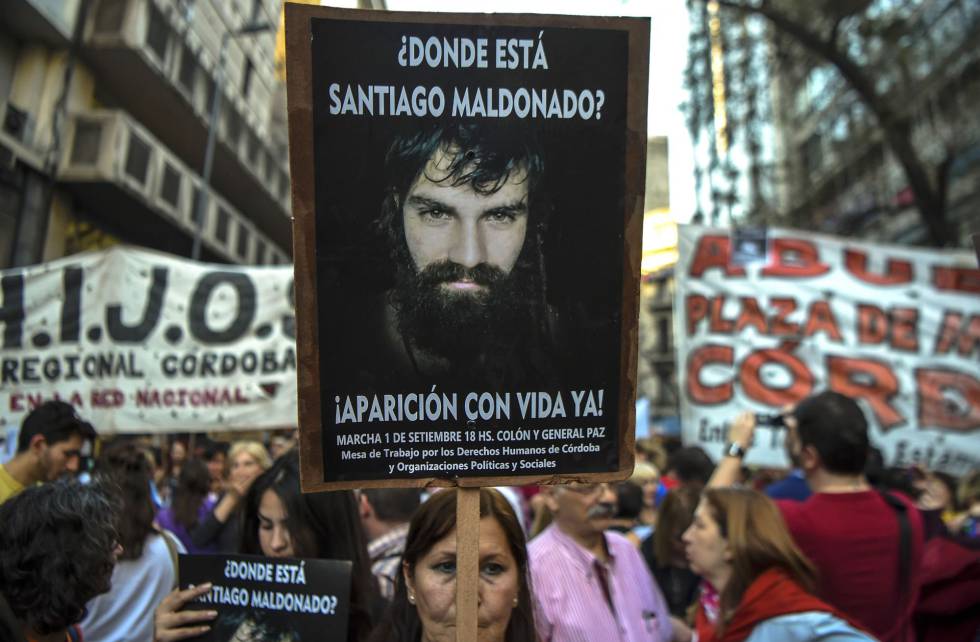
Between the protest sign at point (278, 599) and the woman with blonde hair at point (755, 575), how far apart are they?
1304 mm

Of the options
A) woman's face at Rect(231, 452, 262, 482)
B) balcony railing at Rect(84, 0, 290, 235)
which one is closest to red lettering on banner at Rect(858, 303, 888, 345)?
woman's face at Rect(231, 452, 262, 482)

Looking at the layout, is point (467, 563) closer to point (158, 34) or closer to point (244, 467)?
point (244, 467)

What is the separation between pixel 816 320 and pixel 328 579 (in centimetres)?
500

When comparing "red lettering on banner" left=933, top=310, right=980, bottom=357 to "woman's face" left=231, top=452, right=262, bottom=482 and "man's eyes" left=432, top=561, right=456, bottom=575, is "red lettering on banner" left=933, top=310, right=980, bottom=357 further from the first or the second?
"man's eyes" left=432, top=561, right=456, bottom=575

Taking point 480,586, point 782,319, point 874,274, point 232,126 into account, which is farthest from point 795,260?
point 232,126

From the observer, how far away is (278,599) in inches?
87.7

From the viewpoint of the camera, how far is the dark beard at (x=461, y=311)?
1906 mm

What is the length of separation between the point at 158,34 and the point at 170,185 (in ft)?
8.54

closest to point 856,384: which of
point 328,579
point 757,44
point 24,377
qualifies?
point 328,579

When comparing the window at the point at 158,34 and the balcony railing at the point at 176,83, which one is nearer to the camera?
the balcony railing at the point at 176,83

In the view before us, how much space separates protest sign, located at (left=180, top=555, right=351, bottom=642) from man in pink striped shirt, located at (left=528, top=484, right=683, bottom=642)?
898mm

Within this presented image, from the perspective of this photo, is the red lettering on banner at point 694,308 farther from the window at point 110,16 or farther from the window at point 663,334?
the window at point 663,334

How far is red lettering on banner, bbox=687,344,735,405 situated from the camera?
19.7 ft

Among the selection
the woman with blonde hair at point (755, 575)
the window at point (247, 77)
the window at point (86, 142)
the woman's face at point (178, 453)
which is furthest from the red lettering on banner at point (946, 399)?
the window at point (247, 77)
